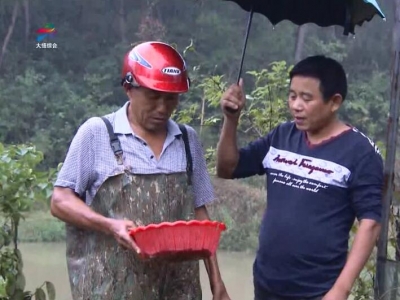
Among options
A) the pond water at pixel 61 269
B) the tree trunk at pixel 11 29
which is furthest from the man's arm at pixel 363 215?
the tree trunk at pixel 11 29

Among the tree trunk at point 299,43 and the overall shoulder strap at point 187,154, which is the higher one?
the tree trunk at point 299,43

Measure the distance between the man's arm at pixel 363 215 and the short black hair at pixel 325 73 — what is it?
0.70 feet

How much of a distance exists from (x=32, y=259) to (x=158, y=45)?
5.69m

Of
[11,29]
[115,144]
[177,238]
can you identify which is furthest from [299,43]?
[177,238]

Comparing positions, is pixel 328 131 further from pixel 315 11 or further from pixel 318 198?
pixel 315 11

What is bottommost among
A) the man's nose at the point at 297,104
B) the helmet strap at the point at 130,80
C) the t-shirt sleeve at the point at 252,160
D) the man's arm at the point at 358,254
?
the man's arm at the point at 358,254

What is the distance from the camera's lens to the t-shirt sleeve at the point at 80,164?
2.00 meters

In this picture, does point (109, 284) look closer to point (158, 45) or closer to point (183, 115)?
point (158, 45)

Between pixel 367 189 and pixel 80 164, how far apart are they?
767mm

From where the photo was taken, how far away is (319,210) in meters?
2.07

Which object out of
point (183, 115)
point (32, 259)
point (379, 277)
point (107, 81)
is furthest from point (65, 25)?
point (379, 277)

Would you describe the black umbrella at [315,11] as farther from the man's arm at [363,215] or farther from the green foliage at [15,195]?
the green foliage at [15,195]

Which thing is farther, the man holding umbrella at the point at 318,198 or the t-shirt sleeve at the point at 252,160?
the t-shirt sleeve at the point at 252,160

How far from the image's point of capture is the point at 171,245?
6.09ft
